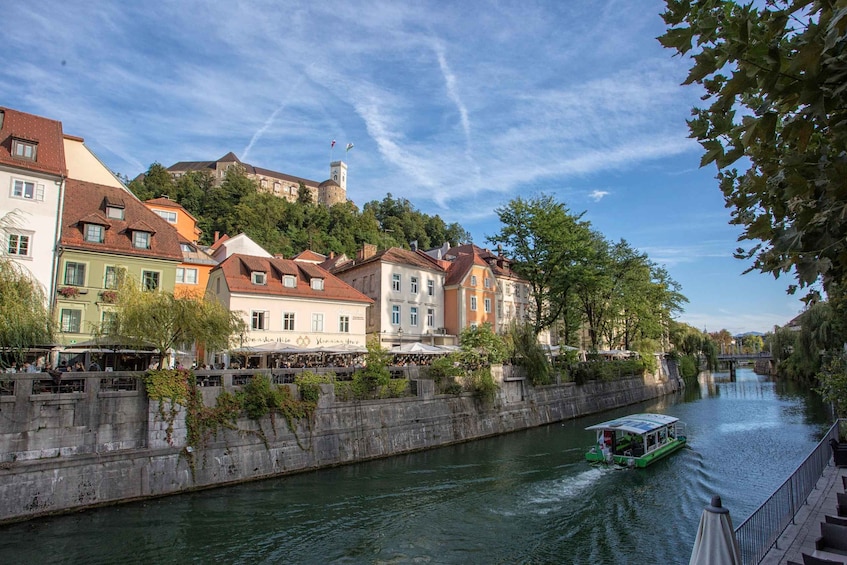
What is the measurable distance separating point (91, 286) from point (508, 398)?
26379 mm

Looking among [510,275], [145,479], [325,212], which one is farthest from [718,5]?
[325,212]

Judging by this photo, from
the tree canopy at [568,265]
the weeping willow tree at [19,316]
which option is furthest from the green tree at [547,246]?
the weeping willow tree at [19,316]

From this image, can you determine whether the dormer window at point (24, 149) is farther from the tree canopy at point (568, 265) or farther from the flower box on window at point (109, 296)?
the tree canopy at point (568, 265)

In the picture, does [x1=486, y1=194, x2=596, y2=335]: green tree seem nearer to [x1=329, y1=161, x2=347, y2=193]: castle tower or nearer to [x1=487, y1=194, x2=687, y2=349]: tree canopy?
[x1=487, y1=194, x2=687, y2=349]: tree canopy

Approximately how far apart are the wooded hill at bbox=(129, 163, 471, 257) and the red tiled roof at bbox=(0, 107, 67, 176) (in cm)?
5762

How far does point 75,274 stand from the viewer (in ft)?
93.8

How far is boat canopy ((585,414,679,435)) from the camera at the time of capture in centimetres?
2495

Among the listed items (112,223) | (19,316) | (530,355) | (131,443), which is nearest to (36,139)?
(112,223)

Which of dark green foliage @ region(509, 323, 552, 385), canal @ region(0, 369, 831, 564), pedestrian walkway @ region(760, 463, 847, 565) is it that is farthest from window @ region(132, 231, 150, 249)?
pedestrian walkway @ region(760, 463, 847, 565)

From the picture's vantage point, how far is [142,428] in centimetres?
1997

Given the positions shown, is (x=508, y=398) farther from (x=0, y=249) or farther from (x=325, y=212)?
(x=325, y=212)

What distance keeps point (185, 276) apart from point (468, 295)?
81.9ft

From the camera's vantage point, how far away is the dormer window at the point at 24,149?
1086 inches

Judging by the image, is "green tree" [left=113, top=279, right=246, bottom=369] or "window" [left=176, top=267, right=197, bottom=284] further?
"window" [left=176, top=267, right=197, bottom=284]
